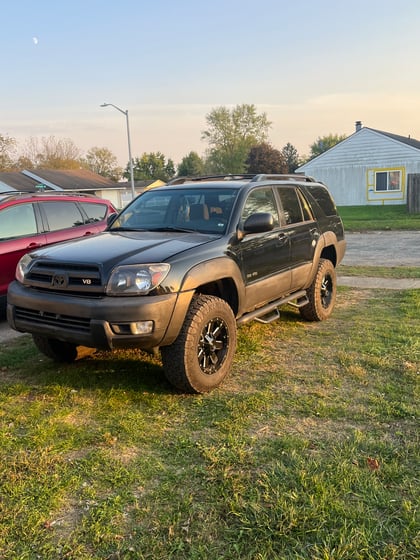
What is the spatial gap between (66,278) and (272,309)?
2.33 metres

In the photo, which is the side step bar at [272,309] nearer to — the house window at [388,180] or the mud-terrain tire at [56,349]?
the mud-terrain tire at [56,349]

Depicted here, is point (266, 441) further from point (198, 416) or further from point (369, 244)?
point (369, 244)

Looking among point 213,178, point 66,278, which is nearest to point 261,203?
point 213,178

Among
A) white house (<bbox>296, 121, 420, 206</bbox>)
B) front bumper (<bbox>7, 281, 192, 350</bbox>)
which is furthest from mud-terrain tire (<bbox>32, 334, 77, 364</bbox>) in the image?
white house (<bbox>296, 121, 420, 206</bbox>)

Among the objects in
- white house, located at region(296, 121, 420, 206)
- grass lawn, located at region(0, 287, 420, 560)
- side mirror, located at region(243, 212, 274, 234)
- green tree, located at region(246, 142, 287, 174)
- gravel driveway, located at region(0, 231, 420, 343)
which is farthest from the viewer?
green tree, located at region(246, 142, 287, 174)

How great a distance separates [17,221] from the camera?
6.89m

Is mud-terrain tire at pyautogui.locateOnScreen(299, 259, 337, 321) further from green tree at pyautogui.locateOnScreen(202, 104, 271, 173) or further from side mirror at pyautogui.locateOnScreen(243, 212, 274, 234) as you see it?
green tree at pyautogui.locateOnScreen(202, 104, 271, 173)

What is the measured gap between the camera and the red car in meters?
6.57

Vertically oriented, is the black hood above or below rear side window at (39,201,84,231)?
below

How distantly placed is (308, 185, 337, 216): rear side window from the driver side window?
1.17 metres

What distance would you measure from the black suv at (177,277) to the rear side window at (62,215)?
235 centimetres

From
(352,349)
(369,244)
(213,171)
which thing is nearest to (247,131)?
(213,171)

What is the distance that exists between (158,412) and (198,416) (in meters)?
0.32

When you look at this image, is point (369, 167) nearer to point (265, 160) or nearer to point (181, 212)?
point (181, 212)
